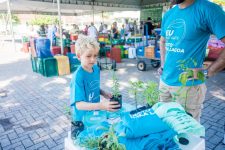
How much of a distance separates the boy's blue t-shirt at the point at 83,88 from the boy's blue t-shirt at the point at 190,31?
720mm

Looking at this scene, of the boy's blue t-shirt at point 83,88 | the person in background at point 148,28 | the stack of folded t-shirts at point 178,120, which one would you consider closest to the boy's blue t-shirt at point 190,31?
the stack of folded t-shirts at point 178,120

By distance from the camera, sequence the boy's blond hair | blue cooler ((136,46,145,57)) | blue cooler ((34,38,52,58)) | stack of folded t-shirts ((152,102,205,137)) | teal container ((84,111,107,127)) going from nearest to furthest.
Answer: stack of folded t-shirts ((152,102,205,137)), teal container ((84,111,107,127)), the boy's blond hair, blue cooler ((34,38,52,58)), blue cooler ((136,46,145,57))

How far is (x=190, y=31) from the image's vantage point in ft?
5.72

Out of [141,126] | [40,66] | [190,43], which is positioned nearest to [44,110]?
[40,66]

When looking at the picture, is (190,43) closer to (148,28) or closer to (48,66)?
(48,66)

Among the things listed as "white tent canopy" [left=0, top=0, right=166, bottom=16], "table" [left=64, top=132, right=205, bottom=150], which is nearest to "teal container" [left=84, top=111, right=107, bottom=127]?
"table" [left=64, top=132, right=205, bottom=150]

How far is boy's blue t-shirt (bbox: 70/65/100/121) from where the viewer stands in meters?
1.52

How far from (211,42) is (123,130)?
6948 millimetres

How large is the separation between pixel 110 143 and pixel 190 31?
1.26 metres

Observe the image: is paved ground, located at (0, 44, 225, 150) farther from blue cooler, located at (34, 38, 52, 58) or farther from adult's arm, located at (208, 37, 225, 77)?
adult's arm, located at (208, 37, 225, 77)

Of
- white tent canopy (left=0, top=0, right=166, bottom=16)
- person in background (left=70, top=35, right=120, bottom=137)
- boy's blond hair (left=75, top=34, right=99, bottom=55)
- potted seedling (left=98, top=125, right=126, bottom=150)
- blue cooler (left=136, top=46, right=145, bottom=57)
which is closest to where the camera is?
potted seedling (left=98, top=125, right=126, bottom=150)

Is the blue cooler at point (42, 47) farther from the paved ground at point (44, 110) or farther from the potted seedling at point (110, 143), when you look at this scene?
the potted seedling at point (110, 143)

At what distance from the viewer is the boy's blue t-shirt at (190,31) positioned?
5.33ft

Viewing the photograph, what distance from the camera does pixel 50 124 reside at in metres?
3.58
